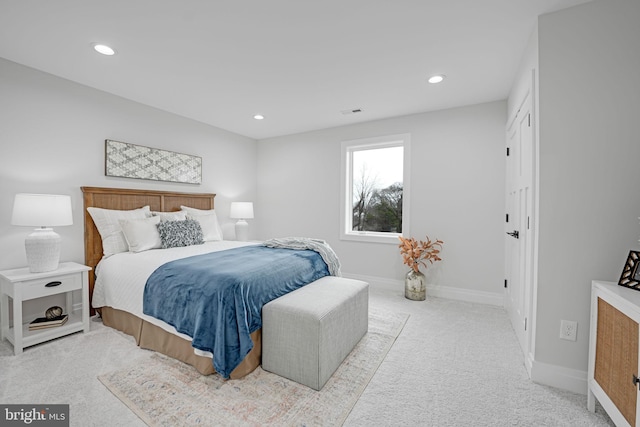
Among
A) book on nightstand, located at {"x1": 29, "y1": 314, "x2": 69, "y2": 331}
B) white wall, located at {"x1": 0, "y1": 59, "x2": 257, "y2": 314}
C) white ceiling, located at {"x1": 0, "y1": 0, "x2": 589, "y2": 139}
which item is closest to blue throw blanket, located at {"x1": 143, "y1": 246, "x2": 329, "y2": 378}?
book on nightstand, located at {"x1": 29, "y1": 314, "x2": 69, "y2": 331}

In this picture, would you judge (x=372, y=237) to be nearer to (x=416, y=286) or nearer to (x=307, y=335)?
(x=416, y=286)

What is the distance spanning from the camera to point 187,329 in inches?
75.8

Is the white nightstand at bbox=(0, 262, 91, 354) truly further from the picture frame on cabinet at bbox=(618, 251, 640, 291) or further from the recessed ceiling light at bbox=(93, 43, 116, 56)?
the picture frame on cabinet at bbox=(618, 251, 640, 291)

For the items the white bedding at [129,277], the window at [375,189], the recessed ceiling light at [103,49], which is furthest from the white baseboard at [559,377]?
the recessed ceiling light at [103,49]

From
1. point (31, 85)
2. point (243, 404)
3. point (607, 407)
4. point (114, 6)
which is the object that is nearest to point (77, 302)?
point (31, 85)

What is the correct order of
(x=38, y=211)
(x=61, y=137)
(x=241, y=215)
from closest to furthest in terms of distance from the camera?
1. (x=38, y=211)
2. (x=61, y=137)
3. (x=241, y=215)

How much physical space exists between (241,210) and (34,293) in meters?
2.51

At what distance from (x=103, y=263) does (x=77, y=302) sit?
0.60 m

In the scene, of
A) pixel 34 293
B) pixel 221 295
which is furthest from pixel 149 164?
pixel 221 295

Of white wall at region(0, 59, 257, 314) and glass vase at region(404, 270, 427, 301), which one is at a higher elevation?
white wall at region(0, 59, 257, 314)

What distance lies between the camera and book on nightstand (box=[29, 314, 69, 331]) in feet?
7.61

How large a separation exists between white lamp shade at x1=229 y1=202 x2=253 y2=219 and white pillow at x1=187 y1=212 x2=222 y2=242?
1.78 feet

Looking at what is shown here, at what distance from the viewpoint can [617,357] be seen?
1395mm

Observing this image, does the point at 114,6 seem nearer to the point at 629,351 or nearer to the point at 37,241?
the point at 37,241
